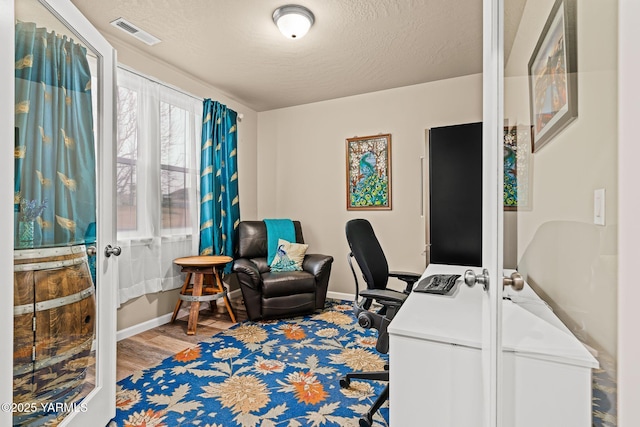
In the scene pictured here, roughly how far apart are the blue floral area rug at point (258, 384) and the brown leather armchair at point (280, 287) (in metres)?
0.33

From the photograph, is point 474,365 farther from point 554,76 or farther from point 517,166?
point 554,76

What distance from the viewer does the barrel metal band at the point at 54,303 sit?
44.4 inches

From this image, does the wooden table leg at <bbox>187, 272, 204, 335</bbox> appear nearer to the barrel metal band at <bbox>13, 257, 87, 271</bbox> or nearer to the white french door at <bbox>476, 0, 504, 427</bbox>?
the barrel metal band at <bbox>13, 257, 87, 271</bbox>

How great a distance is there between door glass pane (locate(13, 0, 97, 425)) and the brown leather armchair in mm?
1645

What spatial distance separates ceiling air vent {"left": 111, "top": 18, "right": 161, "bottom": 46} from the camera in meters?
2.40

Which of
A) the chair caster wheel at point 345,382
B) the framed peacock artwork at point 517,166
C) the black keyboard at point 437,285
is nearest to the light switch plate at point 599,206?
the framed peacock artwork at point 517,166

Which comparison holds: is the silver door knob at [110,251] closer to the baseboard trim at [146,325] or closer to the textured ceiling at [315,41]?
the baseboard trim at [146,325]

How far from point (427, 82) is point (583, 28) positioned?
332 cm

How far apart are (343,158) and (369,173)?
41 centimetres

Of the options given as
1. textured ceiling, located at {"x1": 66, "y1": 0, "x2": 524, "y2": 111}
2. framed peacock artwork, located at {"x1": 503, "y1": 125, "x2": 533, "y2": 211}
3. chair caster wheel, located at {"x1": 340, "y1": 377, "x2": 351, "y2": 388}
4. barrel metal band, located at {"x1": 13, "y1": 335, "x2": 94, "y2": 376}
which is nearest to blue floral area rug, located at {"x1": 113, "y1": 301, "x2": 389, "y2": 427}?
chair caster wheel, located at {"x1": 340, "y1": 377, "x2": 351, "y2": 388}

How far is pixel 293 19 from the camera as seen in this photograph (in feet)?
7.39

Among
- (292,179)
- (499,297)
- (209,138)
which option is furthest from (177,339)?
(499,297)

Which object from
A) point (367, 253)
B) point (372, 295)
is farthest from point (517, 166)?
point (367, 253)

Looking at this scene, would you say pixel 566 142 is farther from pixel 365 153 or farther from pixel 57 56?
pixel 365 153
